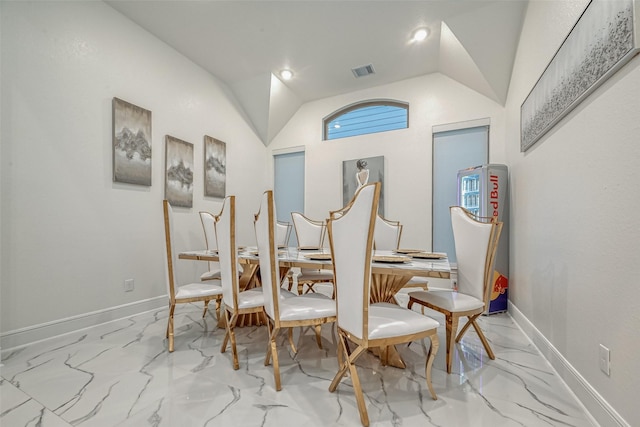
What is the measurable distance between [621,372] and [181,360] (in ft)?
7.74

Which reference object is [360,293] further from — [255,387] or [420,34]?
[420,34]

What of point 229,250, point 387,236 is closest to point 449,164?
point 387,236

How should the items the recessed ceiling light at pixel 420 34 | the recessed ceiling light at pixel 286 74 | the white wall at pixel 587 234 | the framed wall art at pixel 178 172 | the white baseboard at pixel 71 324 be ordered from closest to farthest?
the white wall at pixel 587 234 → the white baseboard at pixel 71 324 → the recessed ceiling light at pixel 420 34 → the framed wall art at pixel 178 172 → the recessed ceiling light at pixel 286 74

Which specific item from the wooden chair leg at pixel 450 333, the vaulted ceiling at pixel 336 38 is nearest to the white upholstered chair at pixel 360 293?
the wooden chair leg at pixel 450 333

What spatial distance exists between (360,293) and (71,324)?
2.65 metres

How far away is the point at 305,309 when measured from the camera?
164 cm

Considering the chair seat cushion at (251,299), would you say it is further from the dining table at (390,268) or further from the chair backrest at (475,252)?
the chair backrest at (475,252)

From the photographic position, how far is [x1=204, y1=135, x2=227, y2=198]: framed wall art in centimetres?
384

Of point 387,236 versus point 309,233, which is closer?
point 387,236

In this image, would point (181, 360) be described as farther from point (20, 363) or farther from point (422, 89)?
point (422, 89)

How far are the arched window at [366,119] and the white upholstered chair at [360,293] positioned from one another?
3367 millimetres

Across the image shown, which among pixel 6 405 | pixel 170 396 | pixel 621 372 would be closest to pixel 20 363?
pixel 6 405

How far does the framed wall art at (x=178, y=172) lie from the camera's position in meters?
3.30

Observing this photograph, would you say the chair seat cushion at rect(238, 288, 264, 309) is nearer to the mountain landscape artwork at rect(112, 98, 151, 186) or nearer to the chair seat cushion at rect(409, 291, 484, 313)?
the chair seat cushion at rect(409, 291, 484, 313)
